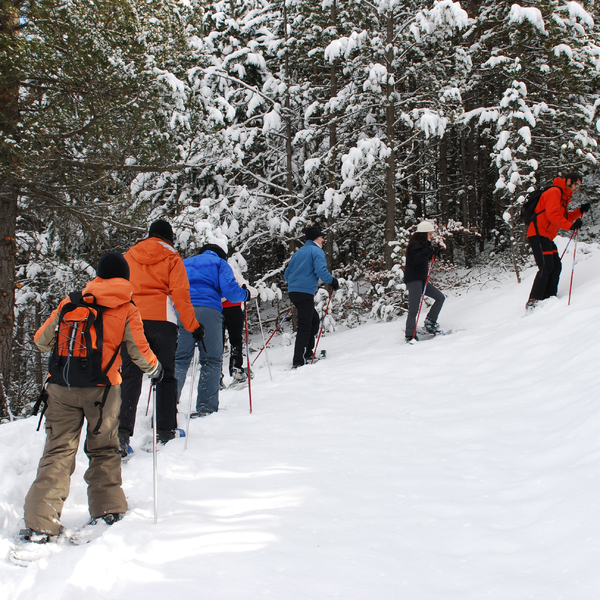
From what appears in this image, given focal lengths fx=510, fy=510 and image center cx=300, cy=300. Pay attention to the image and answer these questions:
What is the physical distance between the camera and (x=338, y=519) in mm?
3273

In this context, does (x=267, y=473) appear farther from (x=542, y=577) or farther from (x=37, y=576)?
(x=542, y=577)

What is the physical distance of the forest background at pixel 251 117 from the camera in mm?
7863

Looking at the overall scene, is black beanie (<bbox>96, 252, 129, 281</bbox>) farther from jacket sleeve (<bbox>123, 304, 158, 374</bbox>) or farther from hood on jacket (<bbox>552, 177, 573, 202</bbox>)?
hood on jacket (<bbox>552, 177, 573, 202</bbox>)

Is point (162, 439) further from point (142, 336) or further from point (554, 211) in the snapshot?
point (554, 211)

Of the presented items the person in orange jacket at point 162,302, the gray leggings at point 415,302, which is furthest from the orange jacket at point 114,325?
the gray leggings at point 415,302

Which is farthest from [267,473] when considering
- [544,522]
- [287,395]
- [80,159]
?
[80,159]

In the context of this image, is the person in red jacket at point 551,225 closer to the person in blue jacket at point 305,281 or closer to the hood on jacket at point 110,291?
the person in blue jacket at point 305,281

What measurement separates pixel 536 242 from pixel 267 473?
221 inches

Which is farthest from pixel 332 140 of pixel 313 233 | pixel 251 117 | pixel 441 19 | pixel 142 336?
pixel 142 336

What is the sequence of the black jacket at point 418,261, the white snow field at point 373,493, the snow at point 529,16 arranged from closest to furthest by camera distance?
1. the white snow field at point 373,493
2. the black jacket at point 418,261
3. the snow at point 529,16

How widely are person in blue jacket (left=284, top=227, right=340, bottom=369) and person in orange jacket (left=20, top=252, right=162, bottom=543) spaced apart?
14.9 feet

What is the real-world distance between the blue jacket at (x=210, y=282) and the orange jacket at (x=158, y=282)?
2.72 ft

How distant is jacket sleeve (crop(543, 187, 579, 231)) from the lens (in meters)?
7.30

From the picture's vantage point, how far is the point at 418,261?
8297 mm
